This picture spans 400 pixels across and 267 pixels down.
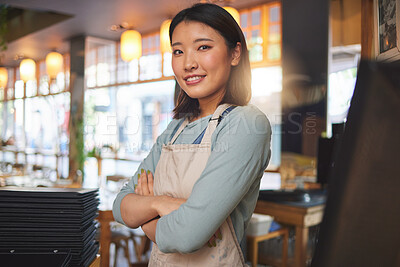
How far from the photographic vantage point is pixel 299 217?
98.4 inches

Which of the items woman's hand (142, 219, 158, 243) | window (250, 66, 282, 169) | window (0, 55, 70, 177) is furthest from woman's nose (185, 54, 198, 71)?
window (0, 55, 70, 177)

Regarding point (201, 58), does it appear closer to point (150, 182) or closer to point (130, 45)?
point (150, 182)

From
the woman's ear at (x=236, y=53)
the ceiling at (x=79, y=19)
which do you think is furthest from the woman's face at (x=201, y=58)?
the ceiling at (x=79, y=19)

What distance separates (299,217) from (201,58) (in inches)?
72.3

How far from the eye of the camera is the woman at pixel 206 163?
861 millimetres

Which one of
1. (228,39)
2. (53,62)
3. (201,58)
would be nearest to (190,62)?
(201,58)

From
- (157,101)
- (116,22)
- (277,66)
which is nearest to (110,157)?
(157,101)

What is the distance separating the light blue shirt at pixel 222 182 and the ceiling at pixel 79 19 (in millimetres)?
3507

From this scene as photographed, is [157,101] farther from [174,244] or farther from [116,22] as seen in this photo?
[174,244]

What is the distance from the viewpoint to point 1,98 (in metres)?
9.49

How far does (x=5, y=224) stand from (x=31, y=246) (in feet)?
0.34

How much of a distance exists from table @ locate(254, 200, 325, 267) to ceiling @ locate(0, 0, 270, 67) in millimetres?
2610

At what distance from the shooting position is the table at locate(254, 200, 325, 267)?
248cm

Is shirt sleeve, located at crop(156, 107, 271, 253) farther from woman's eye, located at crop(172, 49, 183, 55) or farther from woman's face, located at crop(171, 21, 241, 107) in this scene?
woman's eye, located at crop(172, 49, 183, 55)
